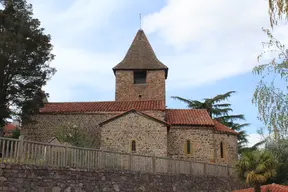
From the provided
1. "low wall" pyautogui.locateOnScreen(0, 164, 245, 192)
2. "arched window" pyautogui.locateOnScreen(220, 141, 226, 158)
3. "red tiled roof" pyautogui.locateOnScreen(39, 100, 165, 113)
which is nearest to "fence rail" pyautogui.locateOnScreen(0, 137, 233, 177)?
"low wall" pyautogui.locateOnScreen(0, 164, 245, 192)

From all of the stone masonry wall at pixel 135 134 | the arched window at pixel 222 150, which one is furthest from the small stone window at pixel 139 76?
the arched window at pixel 222 150

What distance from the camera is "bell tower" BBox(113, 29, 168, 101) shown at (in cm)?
3497

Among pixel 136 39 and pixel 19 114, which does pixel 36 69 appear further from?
pixel 136 39

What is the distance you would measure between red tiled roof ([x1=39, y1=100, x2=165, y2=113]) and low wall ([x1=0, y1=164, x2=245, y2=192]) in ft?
31.2

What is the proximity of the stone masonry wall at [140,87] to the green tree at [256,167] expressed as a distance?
1661 centimetres

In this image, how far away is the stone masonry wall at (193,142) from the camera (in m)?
26.7

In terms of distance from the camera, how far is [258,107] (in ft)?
30.6

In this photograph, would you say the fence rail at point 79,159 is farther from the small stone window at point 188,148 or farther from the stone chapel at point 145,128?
the small stone window at point 188,148

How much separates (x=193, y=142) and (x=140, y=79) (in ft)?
36.8

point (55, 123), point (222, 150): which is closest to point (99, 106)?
point (55, 123)

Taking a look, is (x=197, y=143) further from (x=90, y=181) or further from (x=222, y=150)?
(x=90, y=181)

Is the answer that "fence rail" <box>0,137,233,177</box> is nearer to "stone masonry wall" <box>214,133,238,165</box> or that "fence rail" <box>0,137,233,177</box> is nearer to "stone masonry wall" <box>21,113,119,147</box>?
"stone masonry wall" <box>214,133,238,165</box>

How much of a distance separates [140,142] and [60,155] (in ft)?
42.9

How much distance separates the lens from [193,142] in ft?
88.2
